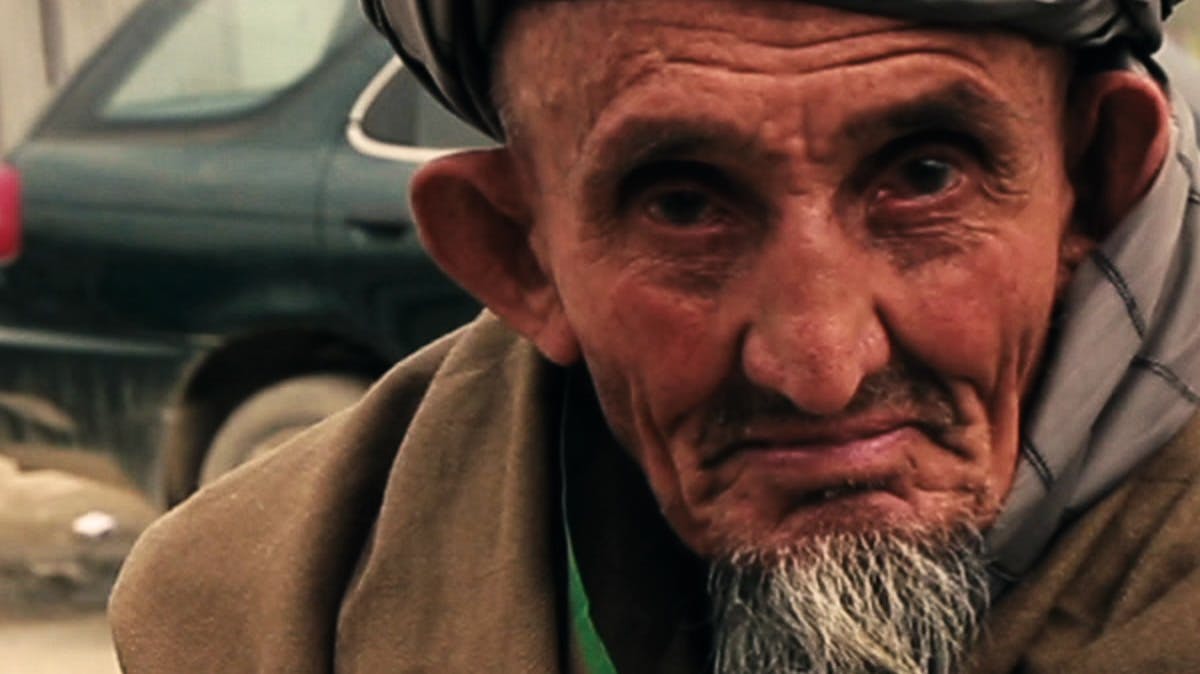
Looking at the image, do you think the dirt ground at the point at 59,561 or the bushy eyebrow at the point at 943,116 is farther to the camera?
the dirt ground at the point at 59,561

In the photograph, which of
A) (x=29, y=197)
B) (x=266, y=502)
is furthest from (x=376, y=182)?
(x=266, y=502)

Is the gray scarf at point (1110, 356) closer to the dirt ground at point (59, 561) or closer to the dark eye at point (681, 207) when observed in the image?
the dark eye at point (681, 207)

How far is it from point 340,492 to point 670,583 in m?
0.33

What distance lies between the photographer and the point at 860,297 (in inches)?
59.3

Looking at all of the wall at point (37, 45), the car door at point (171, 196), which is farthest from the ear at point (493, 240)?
the wall at point (37, 45)

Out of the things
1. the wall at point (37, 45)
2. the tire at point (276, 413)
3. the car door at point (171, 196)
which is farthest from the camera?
the wall at point (37, 45)

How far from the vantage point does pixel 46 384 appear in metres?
5.43

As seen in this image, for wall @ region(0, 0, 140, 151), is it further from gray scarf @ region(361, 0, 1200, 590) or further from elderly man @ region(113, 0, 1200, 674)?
gray scarf @ region(361, 0, 1200, 590)

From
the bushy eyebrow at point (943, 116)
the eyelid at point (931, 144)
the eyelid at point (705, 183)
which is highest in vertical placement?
the bushy eyebrow at point (943, 116)

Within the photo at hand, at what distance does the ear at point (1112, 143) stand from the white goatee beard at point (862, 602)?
0.27 meters

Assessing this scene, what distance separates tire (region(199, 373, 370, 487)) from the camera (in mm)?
5223

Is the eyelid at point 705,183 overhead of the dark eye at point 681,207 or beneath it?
overhead

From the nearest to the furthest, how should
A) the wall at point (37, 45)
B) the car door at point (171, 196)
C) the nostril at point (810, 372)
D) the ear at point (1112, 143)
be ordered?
the nostril at point (810, 372)
the ear at point (1112, 143)
the car door at point (171, 196)
the wall at point (37, 45)

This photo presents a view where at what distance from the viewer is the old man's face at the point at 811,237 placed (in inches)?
59.2
